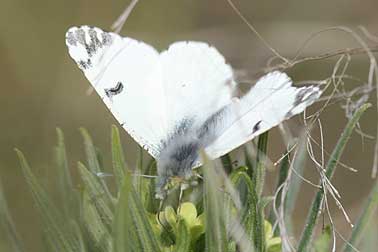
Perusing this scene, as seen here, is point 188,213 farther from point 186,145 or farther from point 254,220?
point 186,145

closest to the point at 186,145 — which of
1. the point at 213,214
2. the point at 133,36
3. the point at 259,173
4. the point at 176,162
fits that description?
the point at 176,162

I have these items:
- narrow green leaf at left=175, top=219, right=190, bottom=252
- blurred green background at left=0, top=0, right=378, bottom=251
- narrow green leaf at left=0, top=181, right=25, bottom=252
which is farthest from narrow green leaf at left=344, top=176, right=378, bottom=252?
blurred green background at left=0, top=0, right=378, bottom=251

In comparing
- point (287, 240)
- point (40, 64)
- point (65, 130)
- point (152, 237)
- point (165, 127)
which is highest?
point (40, 64)

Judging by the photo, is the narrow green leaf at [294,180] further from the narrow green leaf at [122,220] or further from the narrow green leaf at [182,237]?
the narrow green leaf at [122,220]

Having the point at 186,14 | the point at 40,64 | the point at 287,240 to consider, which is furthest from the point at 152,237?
the point at 186,14

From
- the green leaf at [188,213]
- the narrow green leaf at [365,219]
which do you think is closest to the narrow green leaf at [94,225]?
the green leaf at [188,213]

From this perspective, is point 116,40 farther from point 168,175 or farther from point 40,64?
point 40,64

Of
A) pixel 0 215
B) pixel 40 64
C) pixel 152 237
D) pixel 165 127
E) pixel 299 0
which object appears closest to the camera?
pixel 152 237

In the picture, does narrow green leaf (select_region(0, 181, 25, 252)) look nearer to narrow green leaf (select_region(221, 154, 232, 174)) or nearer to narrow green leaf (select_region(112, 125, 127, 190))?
narrow green leaf (select_region(112, 125, 127, 190))
